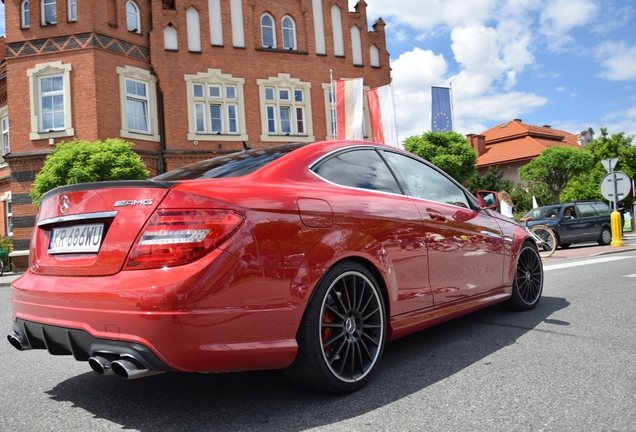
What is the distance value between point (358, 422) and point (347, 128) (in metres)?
20.4

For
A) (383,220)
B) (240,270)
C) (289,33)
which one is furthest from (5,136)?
(240,270)

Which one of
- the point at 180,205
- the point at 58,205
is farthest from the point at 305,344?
the point at 58,205

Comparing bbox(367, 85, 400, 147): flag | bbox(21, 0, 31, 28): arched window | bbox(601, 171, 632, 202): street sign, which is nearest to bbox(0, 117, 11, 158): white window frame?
bbox(21, 0, 31, 28): arched window

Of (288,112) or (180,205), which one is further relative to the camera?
(288,112)

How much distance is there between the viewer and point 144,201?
2537mm

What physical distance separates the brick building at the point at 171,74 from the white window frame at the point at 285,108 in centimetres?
4

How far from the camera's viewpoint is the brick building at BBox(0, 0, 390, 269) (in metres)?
19.1

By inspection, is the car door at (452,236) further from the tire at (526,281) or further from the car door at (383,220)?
the tire at (526,281)

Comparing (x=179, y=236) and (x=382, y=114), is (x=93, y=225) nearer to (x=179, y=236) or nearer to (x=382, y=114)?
(x=179, y=236)

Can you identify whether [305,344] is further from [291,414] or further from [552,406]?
[552,406]

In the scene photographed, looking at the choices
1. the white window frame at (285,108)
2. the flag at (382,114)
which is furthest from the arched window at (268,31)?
the flag at (382,114)

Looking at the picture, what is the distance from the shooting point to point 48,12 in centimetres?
1936

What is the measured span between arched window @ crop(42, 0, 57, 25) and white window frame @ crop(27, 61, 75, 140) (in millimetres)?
1629

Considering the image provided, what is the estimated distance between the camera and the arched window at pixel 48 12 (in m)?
19.3
